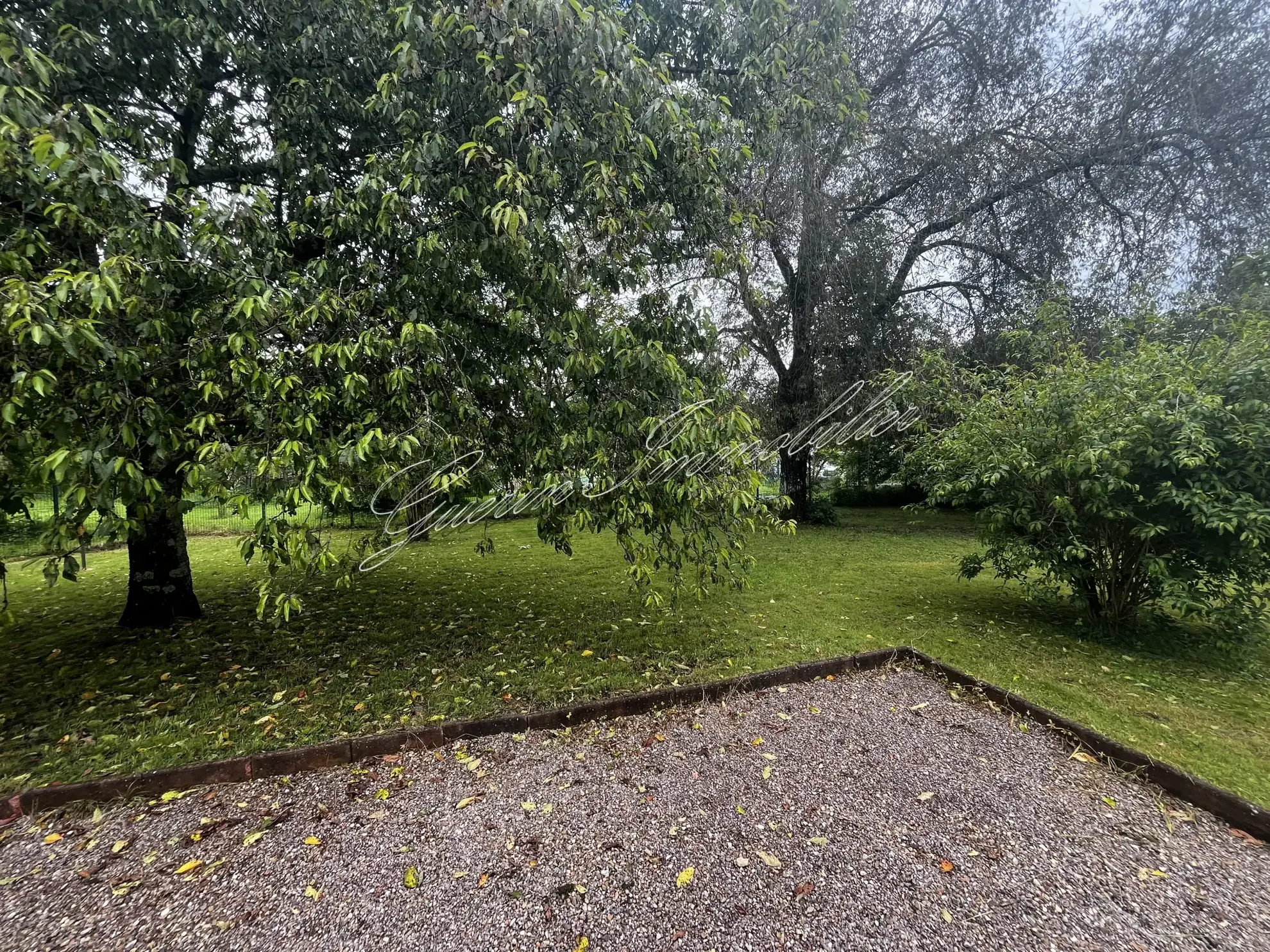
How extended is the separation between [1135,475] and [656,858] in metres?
4.27

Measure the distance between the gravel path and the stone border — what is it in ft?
0.28

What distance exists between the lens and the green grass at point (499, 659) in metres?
2.89

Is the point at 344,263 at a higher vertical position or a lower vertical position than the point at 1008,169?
lower

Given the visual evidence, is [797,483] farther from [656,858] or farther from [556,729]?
[656,858]

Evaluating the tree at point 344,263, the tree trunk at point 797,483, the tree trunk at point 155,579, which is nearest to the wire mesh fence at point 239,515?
the tree at point 344,263

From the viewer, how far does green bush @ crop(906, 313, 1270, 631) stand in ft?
11.3

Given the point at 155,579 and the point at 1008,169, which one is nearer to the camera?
the point at 155,579

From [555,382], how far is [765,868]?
2.55m

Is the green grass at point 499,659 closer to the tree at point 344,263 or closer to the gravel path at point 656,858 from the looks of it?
the gravel path at point 656,858

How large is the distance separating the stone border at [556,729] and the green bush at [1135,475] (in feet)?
5.20

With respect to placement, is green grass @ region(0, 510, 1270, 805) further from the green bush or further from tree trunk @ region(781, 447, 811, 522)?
tree trunk @ region(781, 447, 811, 522)

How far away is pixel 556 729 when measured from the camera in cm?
300

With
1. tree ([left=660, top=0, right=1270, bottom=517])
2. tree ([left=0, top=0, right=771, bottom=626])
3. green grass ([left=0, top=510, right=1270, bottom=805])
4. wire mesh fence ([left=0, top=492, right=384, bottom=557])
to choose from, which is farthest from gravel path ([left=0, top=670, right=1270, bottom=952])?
tree ([left=660, top=0, right=1270, bottom=517])

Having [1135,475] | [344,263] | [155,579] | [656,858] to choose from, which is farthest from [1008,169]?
[155,579]
